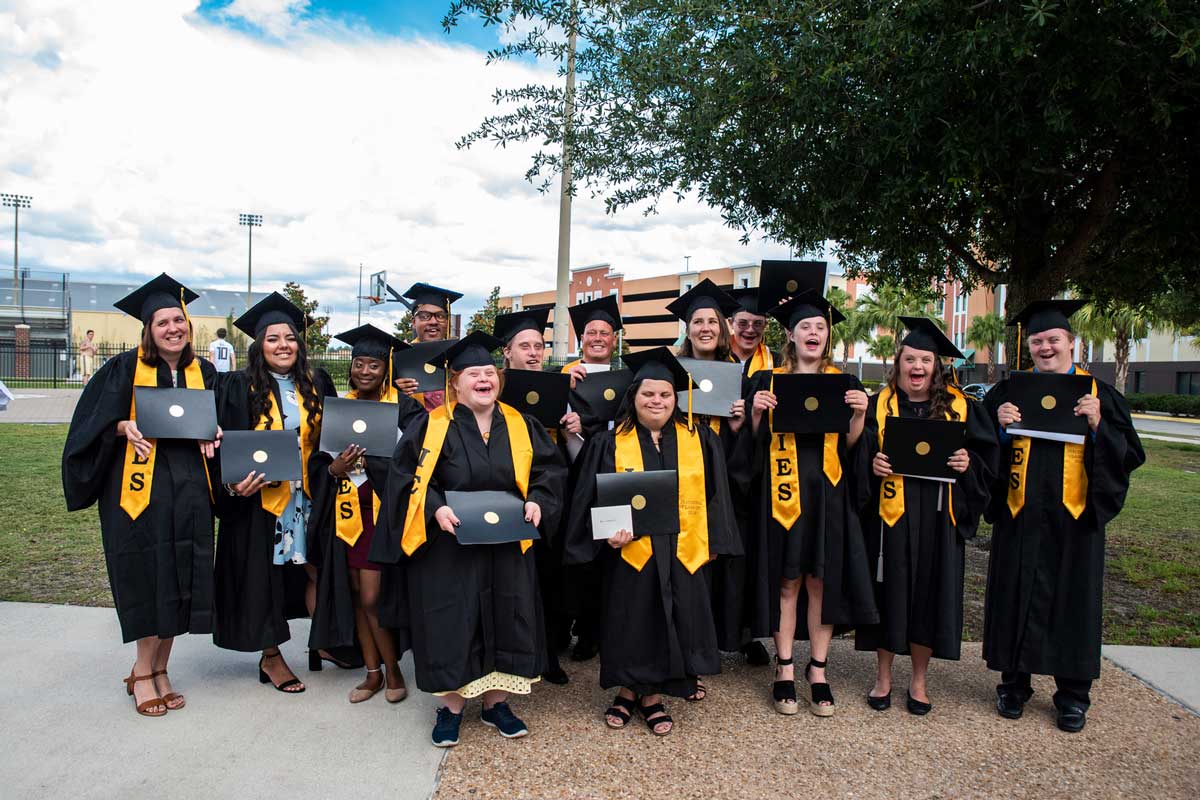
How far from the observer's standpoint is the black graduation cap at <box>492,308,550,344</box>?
16.0ft

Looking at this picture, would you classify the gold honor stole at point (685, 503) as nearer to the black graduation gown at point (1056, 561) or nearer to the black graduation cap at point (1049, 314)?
the black graduation gown at point (1056, 561)

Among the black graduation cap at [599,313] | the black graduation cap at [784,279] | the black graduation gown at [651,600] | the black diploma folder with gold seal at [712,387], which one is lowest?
the black graduation gown at [651,600]

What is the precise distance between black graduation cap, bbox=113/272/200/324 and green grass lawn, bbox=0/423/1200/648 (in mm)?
2708

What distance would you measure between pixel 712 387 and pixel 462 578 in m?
1.72

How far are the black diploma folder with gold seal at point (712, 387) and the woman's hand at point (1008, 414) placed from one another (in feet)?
4.68

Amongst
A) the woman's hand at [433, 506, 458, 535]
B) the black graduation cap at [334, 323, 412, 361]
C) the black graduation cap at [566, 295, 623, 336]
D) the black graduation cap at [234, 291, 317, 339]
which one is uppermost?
the black graduation cap at [566, 295, 623, 336]

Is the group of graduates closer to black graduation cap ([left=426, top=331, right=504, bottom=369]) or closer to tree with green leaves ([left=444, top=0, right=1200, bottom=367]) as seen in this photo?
black graduation cap ([left=426, top=331, right=504, bottom=369])

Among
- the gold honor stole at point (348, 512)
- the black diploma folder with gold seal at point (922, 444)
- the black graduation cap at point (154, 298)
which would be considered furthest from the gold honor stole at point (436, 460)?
the black diploma folder with gold seal at point (922, 444)

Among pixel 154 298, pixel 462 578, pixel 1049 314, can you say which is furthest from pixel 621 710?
pixel 154 298

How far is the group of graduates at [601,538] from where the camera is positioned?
4.02 m

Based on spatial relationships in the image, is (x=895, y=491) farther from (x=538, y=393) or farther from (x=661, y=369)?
(x=538, y=393)

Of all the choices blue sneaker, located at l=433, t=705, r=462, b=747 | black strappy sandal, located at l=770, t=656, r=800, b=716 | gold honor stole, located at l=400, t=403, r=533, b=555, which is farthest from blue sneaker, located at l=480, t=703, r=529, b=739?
black strappy sandal, located at l=770, t=656, r=800, b=716

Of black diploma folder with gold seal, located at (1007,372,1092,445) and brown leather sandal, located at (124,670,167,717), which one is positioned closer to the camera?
brown leather sandal, located at (124,670,167,717)

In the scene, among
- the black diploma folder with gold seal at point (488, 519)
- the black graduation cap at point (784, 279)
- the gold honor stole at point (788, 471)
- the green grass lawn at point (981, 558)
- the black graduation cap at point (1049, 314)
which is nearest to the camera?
the black diploma folder with gold seal at point (488, 519)
